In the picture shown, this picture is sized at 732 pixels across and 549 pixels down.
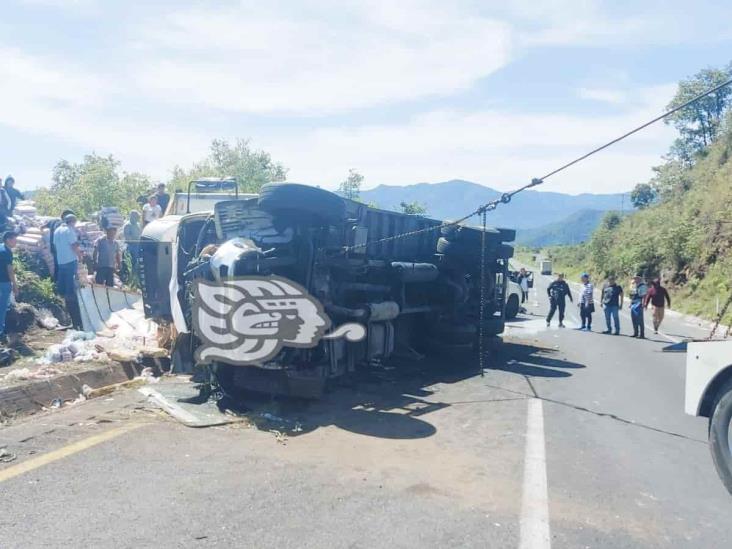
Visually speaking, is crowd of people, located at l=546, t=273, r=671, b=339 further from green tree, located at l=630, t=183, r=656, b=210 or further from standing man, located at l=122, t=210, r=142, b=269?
green tree, located at l=630, t=183, r=656, b=210

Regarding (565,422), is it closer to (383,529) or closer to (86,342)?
(383,529)

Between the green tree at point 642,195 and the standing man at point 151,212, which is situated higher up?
the green tree at point 642,195

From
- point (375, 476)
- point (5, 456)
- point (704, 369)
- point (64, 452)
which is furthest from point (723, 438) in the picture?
point (5, 456)

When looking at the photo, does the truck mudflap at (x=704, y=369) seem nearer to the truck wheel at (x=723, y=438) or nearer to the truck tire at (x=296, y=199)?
the truck wheel at (x=723, y=438)

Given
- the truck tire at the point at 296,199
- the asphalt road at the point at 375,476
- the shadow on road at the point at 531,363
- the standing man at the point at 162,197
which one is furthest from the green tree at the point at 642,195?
the truck tire at the point at 296,199

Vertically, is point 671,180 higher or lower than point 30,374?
higher

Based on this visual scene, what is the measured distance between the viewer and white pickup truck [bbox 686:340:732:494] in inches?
195

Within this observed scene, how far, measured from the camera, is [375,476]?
17.4ft

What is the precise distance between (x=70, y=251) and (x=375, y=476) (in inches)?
284

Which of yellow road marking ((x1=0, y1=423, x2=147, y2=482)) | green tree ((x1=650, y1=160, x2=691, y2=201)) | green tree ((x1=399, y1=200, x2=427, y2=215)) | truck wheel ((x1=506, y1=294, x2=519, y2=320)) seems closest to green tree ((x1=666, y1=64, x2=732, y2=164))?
green tree ((x1=650, y1=160, x2=691, y2=201))

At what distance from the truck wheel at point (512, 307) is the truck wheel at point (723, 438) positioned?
1445cm

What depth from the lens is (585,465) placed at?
→ 5750 millimetres

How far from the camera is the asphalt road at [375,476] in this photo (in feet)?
13.8

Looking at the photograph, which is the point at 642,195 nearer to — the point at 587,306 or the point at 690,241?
the point at 690,241
